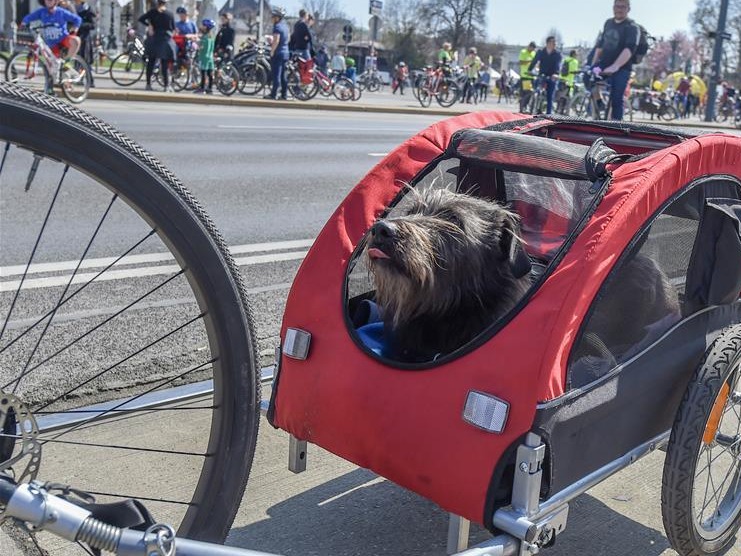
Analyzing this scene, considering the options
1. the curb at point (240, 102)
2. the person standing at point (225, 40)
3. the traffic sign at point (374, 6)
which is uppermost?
the traffic sign at point (374, 6)

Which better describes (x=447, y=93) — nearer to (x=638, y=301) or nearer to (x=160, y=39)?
(x=160, y=39)

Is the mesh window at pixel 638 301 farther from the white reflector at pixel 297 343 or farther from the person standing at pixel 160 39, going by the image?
the person standing at pixel 160 39

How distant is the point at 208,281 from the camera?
5.62 feet

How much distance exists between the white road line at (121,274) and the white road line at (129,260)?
0.36 ft

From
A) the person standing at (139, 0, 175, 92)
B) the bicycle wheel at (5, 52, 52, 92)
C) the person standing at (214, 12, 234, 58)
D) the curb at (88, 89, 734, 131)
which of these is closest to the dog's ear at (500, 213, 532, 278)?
the bicycle wheel at (5, 52, 52, 92)

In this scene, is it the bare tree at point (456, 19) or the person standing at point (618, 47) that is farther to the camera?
the bare tree at point (456, 19)

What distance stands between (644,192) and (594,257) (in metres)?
0.24

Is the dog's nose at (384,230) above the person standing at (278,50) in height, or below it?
below

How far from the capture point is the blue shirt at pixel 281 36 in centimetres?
1875

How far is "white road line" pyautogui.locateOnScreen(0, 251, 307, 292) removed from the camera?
14.8 ft

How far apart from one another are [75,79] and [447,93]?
47.8ft

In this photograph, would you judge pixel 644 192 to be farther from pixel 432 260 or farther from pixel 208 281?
pixel 208 281

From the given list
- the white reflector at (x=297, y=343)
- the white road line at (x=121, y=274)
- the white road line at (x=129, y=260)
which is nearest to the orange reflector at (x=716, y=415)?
the white reflector at (x=297, y=343)

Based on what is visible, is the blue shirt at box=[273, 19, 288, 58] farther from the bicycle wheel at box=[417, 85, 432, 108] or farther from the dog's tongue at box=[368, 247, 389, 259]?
the dog's tongue at box=[368, 247, 389, 259]
